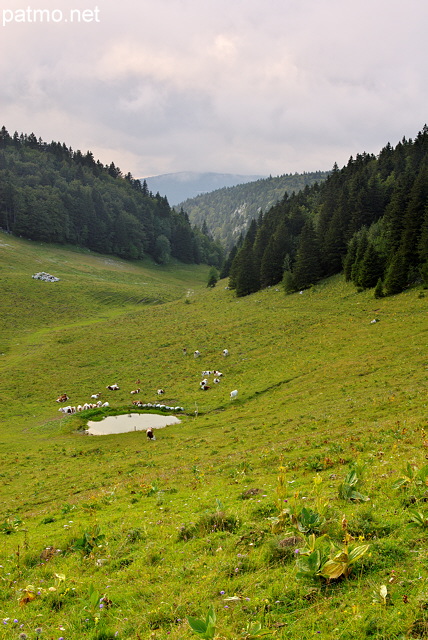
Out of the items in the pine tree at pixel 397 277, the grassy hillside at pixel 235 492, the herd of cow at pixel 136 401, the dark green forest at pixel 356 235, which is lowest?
the herd of cow at pixel 136 401

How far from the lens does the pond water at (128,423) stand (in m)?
31.0

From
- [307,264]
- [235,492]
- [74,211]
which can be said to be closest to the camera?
[235,492]

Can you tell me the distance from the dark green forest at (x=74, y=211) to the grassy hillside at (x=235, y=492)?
111669mm

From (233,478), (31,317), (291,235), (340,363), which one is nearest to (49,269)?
(31,317)

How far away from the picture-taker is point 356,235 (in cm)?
7488

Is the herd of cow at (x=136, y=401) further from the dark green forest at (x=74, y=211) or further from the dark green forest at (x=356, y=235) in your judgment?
the dark green forest at (x=74, y=211)

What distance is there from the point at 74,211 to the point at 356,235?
5013 inches

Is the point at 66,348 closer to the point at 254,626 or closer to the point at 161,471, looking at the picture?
the point at 161,471

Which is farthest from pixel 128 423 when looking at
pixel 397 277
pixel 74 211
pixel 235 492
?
pixel 74 211

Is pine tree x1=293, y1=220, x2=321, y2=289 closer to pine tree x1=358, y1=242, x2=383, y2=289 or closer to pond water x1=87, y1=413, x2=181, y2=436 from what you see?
pine tree x1=358, y1=242, x2=383, y2=289

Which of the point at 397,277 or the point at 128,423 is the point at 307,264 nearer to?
the point at 397,277

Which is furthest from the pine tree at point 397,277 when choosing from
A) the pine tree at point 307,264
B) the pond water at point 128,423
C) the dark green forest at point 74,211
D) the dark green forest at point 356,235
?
the dark green forest at point 74,211

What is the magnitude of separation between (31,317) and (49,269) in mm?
39294

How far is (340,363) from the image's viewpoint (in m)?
35.8
